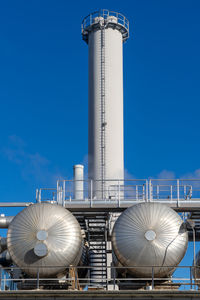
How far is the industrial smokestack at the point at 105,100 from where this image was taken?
121ft

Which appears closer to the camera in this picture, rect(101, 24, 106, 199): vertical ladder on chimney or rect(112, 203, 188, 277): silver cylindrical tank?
rect(112, 203, 188, 277): silver cylindrical tank

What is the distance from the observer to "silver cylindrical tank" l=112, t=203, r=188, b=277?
23.2 metres

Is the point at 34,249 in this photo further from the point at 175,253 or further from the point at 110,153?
the point at 110,153

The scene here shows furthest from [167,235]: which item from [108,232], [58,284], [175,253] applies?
[108,232]

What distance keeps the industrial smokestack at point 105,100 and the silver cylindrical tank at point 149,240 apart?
11186mm

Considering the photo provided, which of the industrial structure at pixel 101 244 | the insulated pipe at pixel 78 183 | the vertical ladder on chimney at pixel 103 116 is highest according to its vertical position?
the vertical ladder on chimney at pixel 103 116

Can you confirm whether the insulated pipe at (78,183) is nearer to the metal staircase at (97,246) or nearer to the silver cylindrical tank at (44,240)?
the metal staircase at (97,246)

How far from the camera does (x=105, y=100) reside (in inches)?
1491

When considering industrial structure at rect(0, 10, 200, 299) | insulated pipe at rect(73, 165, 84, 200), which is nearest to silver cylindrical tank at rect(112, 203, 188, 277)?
industrial structure at rect(0, 10, 200, 299)

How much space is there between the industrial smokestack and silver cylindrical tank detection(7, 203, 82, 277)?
1129 centimetres

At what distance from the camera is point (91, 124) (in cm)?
3806

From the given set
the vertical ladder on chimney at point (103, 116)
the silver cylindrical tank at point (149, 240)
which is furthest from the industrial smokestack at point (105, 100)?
the silver cylindrical tank at point (149, 240)

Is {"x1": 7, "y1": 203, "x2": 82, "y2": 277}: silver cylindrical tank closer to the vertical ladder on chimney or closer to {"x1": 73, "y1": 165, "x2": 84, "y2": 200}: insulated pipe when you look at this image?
{"x1": 73, "y1": 165, "x2": 84, "y2": 200}: insulated pipe

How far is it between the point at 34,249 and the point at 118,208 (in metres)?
6.87
